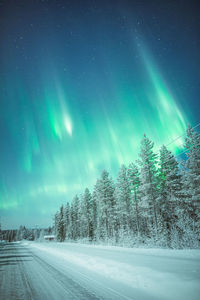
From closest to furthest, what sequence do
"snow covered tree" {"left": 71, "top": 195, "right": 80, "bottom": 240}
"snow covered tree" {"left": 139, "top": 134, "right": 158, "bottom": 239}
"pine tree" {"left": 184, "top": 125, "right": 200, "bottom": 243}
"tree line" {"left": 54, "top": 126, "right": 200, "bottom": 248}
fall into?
1. "tree line" {"left": 54, "top": 126, "right": 200, "bottom": 248}
2. "pine tree" {"left": 184, "top": 125, "right": 200, "bottom": 243}
3. "snow covered tree" {"left": 139, "top": 134, "right": 158, "bottom": 239}
4. "snow covered tree" {"left": 71, "top": 195, "right": 80, "bottom": 240}

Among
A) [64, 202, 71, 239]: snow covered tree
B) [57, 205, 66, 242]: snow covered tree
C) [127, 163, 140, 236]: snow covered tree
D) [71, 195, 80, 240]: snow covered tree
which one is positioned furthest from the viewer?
[57, 205, 66, 242]: snow covered tree

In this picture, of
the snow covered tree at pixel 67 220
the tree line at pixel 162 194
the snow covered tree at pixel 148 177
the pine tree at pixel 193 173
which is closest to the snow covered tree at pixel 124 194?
→ the tree line at pixel 162 194

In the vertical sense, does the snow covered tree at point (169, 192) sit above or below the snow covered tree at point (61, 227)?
above

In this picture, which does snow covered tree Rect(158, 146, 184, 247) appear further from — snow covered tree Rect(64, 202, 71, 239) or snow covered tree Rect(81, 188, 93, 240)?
snow covered tree Rect(64, 202, 71, 239)

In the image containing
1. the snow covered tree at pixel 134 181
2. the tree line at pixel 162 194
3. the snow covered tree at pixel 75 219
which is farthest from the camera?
the snow covered tree at pixel 75 219

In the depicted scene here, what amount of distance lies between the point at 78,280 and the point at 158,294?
11.0 feet

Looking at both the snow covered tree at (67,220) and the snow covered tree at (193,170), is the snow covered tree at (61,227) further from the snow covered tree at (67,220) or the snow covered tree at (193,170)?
the snow covered tree at (193,170)

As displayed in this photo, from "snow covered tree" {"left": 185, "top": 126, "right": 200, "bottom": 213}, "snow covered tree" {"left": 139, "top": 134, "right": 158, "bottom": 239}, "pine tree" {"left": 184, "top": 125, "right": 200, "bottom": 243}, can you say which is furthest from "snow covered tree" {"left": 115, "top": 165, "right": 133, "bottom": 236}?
"snow covered tree" {"left": 185, "top": 126, "right": 200, "bottom": 213}

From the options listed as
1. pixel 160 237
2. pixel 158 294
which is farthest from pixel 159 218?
pixel 158 294

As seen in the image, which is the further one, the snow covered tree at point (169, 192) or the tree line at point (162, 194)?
the snow covered tree at point (169, 192)

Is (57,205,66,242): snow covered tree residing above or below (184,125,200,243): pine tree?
below

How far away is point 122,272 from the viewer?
287 inches

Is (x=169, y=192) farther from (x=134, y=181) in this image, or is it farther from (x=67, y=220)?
(x=67, y=220)

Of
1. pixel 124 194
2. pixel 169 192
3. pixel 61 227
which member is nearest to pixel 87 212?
pixel 124 194
